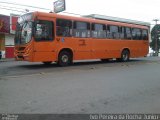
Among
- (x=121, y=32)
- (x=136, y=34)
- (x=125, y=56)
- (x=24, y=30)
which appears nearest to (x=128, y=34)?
(x=121, y=32)

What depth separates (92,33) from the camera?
69.1 feet

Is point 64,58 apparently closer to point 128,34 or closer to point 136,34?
point 128,34

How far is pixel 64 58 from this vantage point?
18.9 m

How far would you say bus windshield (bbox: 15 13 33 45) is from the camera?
57.0ft

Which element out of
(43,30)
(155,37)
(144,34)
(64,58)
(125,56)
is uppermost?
(155,37)

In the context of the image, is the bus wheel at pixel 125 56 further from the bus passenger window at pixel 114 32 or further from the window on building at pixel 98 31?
the window on building at pixel 98 31

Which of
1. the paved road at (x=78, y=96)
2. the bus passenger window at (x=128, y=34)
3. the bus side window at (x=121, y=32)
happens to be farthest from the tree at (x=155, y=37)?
the paved road at (x=78, y=96)

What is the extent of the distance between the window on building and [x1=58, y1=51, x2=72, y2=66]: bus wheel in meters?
2.88

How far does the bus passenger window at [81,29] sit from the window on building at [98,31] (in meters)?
0.71

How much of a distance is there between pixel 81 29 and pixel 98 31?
2.01m

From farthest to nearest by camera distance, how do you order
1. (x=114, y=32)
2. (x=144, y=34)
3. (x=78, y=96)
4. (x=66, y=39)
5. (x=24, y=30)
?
(x=144, y=34)
(x=114, y=32)
(x=66, y=39)
(x=24, y=30)
(x=78, y=96)

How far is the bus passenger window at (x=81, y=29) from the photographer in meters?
19.7

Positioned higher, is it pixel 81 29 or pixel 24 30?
pixel 81 29

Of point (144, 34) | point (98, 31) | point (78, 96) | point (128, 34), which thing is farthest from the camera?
point (144, 34)
